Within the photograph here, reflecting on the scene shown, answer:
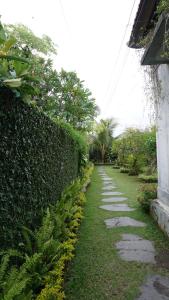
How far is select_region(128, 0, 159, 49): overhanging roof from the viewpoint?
166 inches

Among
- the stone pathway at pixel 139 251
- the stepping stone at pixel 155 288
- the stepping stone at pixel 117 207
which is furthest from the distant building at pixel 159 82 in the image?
the stepping stone at pixel 155 288

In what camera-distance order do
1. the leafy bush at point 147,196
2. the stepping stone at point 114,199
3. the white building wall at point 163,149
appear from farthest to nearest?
the stepping stone at point 114,199, the leafy bush at point 147,196, the white building wall at point 163,149

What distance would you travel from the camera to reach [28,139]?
2.84m

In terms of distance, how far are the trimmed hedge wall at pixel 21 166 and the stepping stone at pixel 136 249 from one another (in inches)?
52.9

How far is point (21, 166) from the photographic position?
262 centimetres

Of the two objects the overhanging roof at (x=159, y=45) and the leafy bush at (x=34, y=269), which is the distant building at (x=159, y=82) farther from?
the leafy bush at (x=34, y=269)

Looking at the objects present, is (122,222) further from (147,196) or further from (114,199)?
(114,199)

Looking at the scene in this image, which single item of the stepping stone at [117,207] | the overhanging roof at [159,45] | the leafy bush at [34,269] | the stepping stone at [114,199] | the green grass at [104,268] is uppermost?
the overhanging roof at [159,45]

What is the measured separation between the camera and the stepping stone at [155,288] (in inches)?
106

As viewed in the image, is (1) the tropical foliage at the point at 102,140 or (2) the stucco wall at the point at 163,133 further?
(1) the tropical foliage at the point at 102,140

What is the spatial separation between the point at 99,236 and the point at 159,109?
259cm

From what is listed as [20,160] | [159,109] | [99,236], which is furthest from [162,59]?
[99,236]

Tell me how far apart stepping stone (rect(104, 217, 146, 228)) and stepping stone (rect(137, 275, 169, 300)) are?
2.13m

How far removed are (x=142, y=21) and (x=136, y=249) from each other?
3781mm
